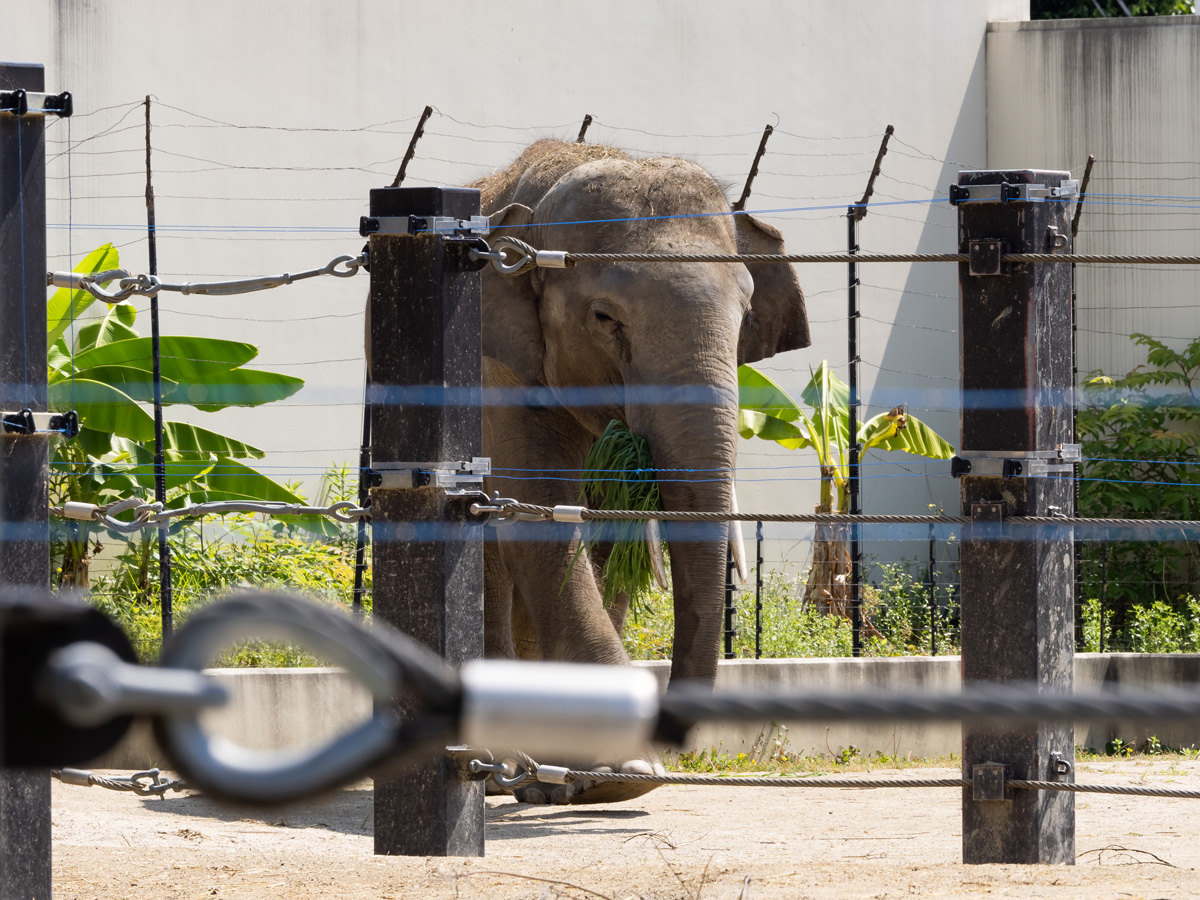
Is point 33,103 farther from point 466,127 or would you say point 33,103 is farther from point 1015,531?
point 466,127

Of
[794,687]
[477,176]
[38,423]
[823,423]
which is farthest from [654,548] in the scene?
[477,176]

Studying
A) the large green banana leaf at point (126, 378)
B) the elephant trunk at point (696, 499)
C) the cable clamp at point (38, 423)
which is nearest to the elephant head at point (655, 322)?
→ the elephant trunk at point (696, 499)

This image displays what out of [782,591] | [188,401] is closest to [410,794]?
[188,401]

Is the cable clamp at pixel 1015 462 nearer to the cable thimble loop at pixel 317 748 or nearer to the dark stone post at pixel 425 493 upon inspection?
the dark stone post at pixel 425 493

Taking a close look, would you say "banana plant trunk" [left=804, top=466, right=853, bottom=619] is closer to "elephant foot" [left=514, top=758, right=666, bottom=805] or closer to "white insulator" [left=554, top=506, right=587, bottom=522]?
"elephant foot" [left=514, top=758, right=666, bottom=805]

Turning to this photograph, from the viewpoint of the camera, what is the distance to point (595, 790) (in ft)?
16.9

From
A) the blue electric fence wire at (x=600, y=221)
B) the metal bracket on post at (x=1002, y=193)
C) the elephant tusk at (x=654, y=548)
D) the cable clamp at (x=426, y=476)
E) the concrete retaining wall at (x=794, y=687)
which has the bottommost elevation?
the concrete retaining wall at (x=794, y=687)

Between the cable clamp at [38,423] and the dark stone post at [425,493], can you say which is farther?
the dark stone post at [425,493]

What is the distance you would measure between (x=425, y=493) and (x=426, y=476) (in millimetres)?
43

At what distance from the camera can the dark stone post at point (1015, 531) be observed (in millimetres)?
3295

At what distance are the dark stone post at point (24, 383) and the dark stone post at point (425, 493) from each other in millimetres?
679

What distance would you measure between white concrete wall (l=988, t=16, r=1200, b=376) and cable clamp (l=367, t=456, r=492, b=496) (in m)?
10.8

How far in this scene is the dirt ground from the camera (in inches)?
122

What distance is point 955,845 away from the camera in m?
4.86
